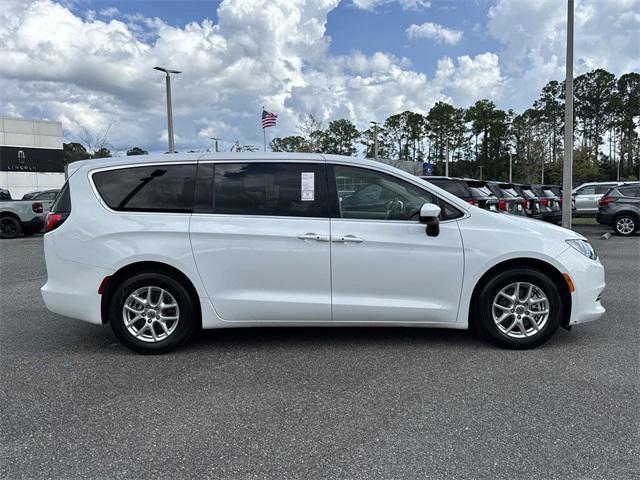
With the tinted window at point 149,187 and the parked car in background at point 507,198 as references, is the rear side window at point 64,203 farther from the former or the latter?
the parked car in background at point 507,198

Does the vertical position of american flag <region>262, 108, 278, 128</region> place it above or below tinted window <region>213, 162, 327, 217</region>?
above

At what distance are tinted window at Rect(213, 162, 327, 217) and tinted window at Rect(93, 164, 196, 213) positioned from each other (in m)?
0.27

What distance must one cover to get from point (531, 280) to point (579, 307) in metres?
0.50

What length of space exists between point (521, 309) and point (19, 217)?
15.9 meters

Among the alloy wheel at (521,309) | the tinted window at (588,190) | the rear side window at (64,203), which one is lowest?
the alloy wheel at (521,309)

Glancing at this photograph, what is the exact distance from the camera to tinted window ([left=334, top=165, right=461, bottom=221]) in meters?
4.38

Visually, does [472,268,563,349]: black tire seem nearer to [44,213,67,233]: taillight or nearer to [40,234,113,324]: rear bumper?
[40,234,113,324]: rear bumper

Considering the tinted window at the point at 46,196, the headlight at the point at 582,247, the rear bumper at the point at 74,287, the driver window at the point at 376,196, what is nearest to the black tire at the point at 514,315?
the headlight at the point at 582,247

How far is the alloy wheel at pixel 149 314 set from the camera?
4.39 m

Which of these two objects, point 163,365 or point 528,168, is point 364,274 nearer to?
point 163,365

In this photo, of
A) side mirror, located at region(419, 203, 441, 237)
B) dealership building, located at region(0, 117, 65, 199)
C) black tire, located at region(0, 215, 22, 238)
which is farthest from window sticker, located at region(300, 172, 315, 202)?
dealership building, located at region(0, 117, 65, 199)

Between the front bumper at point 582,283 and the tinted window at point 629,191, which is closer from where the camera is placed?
the front bumper at point 582,283

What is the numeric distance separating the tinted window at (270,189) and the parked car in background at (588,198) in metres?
17.8

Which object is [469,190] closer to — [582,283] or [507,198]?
[507,198]
